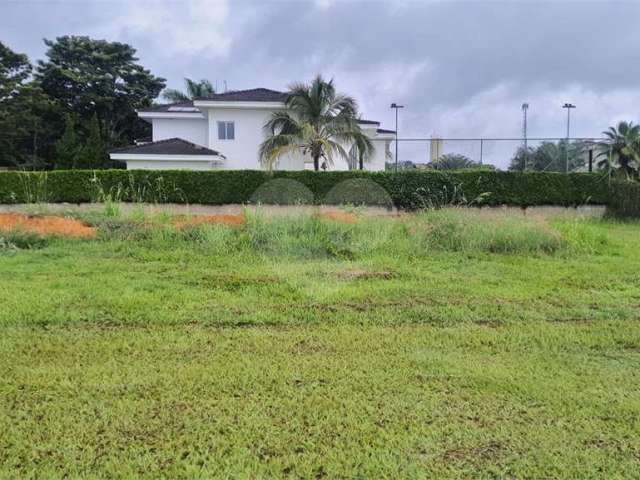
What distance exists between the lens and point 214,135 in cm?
2223

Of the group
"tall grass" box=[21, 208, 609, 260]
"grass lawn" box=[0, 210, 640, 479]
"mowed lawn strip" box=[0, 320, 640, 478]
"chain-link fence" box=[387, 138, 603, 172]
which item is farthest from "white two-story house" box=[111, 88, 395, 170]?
"mowed lawn strip" box=[0, 320, 640, 478]

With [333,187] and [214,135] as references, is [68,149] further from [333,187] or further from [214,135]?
[333,187]

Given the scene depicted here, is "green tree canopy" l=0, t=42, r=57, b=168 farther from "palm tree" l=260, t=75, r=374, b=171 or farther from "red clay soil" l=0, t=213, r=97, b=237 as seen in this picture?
"red clay soil" l=0, t=213, r=97, b=237

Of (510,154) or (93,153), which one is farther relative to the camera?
(93,153)

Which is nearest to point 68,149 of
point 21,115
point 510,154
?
point 21,115

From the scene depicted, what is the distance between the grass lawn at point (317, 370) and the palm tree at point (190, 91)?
2714 cm

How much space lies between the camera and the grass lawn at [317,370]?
234cm

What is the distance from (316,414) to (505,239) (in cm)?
696

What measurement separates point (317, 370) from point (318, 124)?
55.8 feet

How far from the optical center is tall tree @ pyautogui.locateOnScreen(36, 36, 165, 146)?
32812 millimetres

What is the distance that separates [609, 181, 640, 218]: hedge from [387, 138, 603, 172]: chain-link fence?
94.9 inches

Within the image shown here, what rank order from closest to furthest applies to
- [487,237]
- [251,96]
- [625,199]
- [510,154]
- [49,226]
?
[487,237] < [49,226] < [625,199] < [510,154] < [251,96]

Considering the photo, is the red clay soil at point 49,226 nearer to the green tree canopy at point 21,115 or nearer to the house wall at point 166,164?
the house wall at point 166,164

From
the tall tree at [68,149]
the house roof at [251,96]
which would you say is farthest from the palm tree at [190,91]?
the house roof at [251,96]
